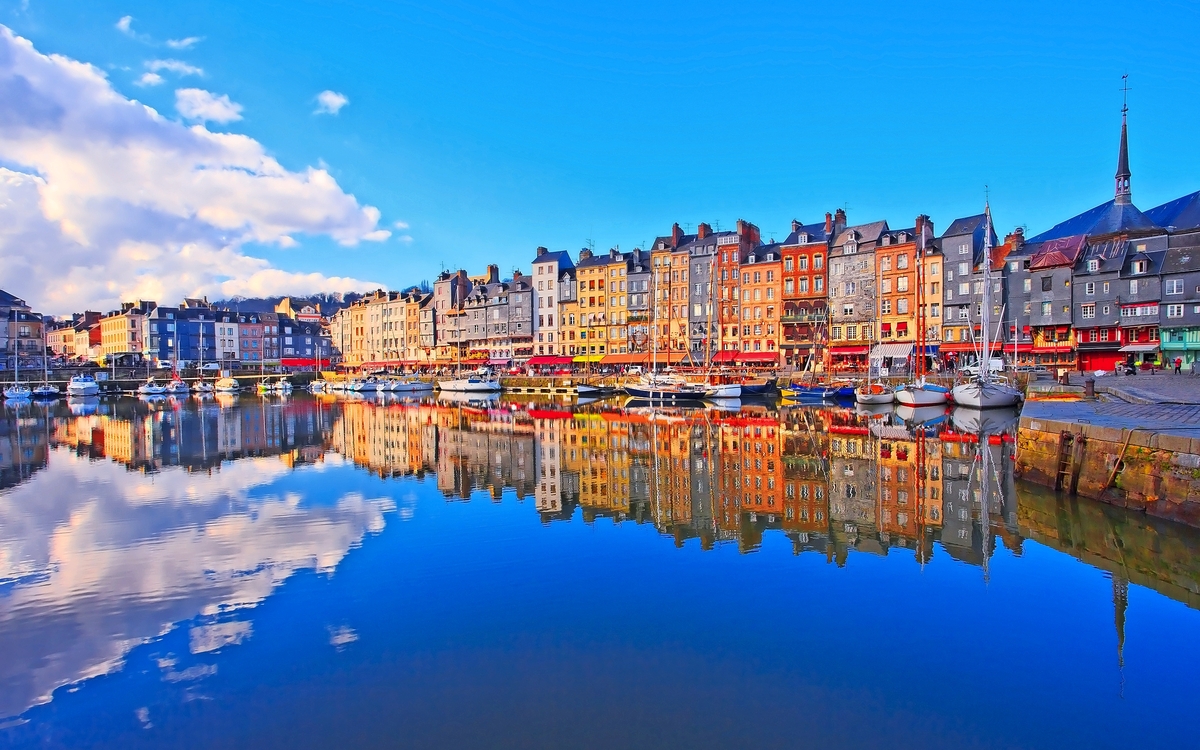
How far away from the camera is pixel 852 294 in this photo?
63125 millimetres

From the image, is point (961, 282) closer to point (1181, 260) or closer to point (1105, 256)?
point (1105, 256)

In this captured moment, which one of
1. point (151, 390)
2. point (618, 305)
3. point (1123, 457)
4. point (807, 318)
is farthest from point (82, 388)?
point (1123, 457)

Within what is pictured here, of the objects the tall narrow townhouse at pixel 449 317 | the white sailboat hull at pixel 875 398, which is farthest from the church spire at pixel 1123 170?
the tall narrow townhouse at pixel 449 317

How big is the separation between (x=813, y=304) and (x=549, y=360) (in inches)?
1212

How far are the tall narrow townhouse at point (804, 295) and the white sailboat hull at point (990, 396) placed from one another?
86.8 ft

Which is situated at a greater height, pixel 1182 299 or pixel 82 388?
pixel 1182 299

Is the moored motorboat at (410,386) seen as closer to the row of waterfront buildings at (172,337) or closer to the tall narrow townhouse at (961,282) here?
the row of waterfront buildings at (172,337)

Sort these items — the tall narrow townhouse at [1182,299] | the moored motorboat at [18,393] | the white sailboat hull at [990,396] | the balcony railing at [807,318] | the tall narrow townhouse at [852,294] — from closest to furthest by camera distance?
1. the white sailboat hull at [990,396]
2. the tall narrow townhouse at [1182,299]
3. the tall narrow townhouse at [852,294]
4. the balcony railing at [807,318]
5. the moored motorboat at [18,393]

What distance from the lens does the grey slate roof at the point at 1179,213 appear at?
5341 centimetres

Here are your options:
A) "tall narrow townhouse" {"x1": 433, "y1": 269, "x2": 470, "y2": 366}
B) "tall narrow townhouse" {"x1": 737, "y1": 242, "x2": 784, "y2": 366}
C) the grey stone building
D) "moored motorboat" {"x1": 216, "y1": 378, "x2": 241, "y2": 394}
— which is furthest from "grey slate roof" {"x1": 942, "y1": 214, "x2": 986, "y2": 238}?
"moored motorboat" {"x1": 216, "y1": 378, "x2": 241, "y2": 394}

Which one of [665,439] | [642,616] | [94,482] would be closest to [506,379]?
[665,439]

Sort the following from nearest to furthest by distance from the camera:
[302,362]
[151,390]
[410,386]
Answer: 1. [151,390]
2. [410,386]
3. [302,362]

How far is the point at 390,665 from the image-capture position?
24.6 ft

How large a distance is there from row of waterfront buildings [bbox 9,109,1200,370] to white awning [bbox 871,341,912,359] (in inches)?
9.6
